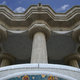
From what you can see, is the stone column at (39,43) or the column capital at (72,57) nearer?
the stone column at (39,43)

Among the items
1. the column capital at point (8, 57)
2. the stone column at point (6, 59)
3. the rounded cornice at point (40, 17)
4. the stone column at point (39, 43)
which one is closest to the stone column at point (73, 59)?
the rounded cornice at point (40, 17)

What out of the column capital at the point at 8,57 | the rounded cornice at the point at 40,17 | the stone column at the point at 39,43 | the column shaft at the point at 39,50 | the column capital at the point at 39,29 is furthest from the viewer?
the column capital at the point at 8,57

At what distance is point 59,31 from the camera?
84.0 ft

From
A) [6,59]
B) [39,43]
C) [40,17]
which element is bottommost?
[39,43]

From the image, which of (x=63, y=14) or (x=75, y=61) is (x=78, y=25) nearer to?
(x=63, y=14)

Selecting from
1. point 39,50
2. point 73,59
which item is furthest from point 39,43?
point 73,59

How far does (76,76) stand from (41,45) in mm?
10966

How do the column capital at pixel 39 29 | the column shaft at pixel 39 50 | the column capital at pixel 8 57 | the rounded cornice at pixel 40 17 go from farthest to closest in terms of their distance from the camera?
the column capital at pixel 8 57, the rounded cornice at pixel 40 17, the column capital at pixel 39 29, the column shaft at pixel 39 50

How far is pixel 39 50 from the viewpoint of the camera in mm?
17672

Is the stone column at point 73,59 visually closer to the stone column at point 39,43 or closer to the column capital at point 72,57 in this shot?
the column capital at point 72,57

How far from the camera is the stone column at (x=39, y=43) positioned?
16672mm

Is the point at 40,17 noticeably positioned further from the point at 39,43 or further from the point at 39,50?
the point at 39,50

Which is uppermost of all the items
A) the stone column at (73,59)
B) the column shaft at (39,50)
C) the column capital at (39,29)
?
the column capital at (39,29)

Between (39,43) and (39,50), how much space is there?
1715 millimetres
